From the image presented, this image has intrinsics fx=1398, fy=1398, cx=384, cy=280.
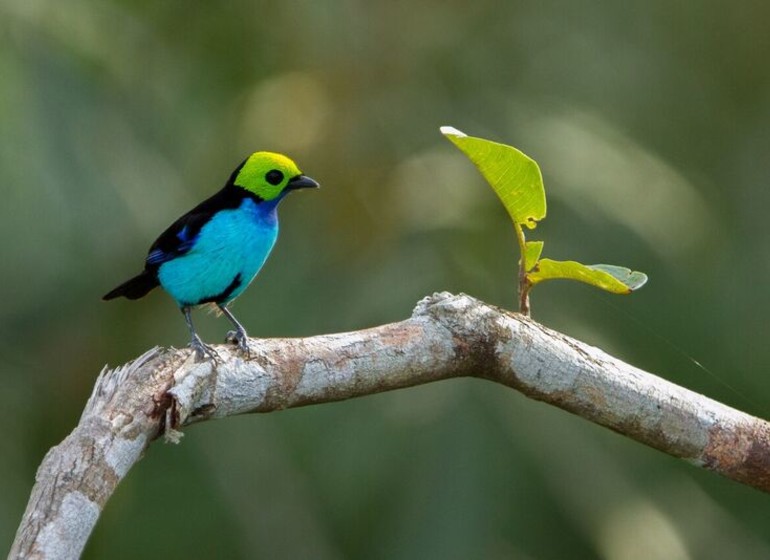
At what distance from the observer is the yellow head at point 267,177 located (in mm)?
3713

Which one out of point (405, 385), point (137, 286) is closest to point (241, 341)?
point (405, 385)

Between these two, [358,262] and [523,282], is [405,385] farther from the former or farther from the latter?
[358,262]

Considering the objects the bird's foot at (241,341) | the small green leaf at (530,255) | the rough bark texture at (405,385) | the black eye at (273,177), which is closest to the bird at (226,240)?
the black eye at (273,177)

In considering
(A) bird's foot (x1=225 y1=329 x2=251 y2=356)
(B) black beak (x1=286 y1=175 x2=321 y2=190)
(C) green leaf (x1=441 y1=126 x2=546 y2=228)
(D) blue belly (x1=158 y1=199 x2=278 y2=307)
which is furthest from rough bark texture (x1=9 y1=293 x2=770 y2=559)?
(B) black beak (x1=286 y1=175 x2=321 y2=190)

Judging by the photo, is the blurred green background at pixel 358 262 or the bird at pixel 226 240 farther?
the blurred green background at pixel 358 262

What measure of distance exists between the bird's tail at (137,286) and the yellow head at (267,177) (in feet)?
1.13

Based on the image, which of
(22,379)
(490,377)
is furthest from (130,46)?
(490,377)

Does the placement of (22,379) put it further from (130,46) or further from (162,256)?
(162,256)

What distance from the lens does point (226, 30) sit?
728 centimetres

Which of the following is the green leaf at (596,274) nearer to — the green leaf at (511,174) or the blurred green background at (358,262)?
the green leaf at (511,174)

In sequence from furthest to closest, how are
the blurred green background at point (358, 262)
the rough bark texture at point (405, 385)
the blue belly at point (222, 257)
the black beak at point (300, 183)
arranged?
the blurred green background at point (358, 262) < the black beak at point (300, 183) < the blue belly at point (222, 257) < the rough bark texture at point (405, 385)

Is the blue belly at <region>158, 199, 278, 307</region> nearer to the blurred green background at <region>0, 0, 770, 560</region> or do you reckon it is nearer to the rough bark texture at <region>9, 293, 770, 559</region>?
the rough bark texture at <region>9, 293, 770, 559</region>

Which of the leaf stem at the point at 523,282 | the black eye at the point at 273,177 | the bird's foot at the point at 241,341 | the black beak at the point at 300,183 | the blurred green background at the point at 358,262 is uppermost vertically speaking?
the black eye at the point at 273,177

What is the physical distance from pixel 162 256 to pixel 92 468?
3.65ft
